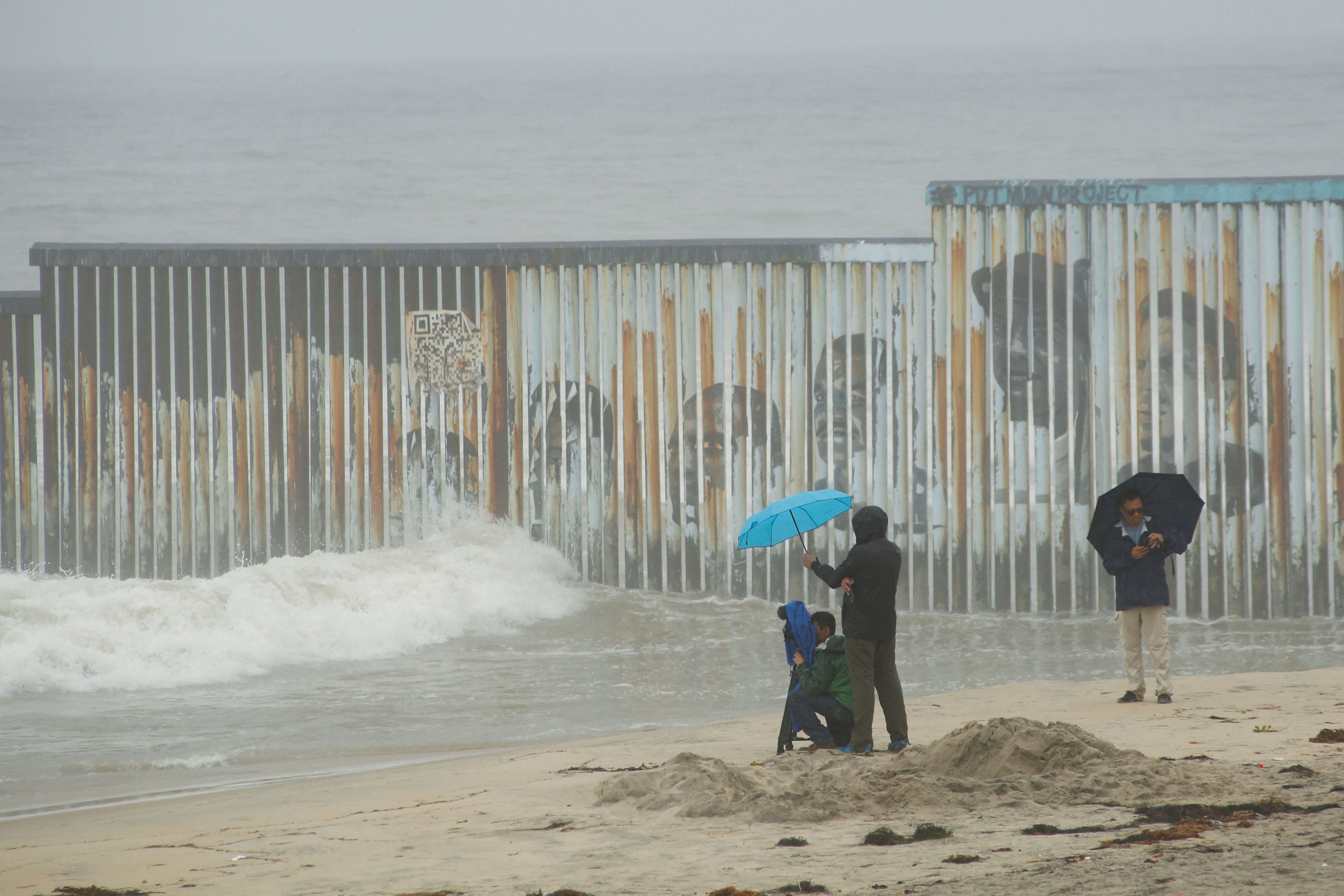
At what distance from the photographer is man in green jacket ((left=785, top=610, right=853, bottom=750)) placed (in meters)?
7.59

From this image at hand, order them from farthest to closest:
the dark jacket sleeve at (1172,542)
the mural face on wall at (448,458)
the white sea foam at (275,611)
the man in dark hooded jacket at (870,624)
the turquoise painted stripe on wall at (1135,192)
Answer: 1. the mural face on wall at (448,458)
2. the turquoise painted stripe on wall at (1135,192)
3. the white sea foam at (275,611)
4. the dark jacket sleeve at (1172,542)
5. the man in dark hooded jacket at (870,624)

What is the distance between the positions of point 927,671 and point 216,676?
21.5 ft

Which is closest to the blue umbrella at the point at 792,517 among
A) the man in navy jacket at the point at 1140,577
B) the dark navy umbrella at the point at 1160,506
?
the dark navy umbrella at the point at 1160,506

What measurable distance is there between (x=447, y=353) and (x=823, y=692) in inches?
349

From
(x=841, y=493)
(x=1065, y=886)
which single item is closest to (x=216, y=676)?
(x=841, y=493)

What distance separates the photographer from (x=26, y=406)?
16312 millimetres

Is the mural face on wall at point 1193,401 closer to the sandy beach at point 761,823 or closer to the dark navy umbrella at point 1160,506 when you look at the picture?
the dark navy umbrella at point 1160,506

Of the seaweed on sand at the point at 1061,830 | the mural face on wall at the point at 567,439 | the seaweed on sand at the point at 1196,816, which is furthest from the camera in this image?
the mural face on wall at the point at 567,439

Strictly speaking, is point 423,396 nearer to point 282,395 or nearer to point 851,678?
point 282,395

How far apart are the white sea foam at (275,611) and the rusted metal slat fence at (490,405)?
37 cm

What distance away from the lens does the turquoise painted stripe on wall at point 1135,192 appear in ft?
45.3

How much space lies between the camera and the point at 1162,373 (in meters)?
14.0

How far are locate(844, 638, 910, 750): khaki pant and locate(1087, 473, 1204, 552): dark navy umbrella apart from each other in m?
2.04

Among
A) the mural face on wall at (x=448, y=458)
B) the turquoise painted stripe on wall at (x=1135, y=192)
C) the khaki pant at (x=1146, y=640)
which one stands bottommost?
the khaki pant at (x=1146, y=640)
